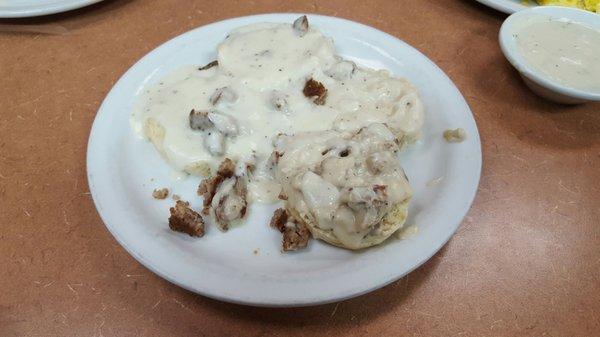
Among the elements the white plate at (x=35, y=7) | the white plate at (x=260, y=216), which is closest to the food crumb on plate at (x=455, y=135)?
the white plate at (x=260, y=216)

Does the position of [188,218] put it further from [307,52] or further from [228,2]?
[228,2]

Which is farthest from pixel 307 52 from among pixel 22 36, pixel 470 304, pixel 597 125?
pixel 22 36

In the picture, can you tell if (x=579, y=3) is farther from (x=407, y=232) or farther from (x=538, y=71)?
(x=407, y=232)

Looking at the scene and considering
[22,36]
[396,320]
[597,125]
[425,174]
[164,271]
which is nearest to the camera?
[164,271]

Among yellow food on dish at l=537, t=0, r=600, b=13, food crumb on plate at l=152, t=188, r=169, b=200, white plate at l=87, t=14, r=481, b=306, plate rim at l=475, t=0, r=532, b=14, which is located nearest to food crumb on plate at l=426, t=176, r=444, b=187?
white plate at l=87, t=14, r=481, b=306

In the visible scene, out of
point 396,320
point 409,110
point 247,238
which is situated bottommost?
point 396,320

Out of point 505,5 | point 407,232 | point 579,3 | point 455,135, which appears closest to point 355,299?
point 407,232
